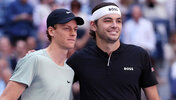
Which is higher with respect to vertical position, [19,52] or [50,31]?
[50,31]

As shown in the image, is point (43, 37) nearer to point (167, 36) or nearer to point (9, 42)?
point (9, 42)

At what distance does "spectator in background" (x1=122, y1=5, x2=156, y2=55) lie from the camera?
10.3m

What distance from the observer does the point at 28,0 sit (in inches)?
440

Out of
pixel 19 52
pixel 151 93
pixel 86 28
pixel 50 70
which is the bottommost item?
pixel 19 52

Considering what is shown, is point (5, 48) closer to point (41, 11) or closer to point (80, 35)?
point (41, 11)

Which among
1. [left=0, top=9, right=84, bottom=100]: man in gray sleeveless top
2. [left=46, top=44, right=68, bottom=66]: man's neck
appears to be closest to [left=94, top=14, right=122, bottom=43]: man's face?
[left=0, top=9, right=84, bottom=100]: man in gray sleeveless top

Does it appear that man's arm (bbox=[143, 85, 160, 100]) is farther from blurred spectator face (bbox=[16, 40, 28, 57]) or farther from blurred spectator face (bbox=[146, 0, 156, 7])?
blurred spectator face (bbox=[146, 0, 156, 7])

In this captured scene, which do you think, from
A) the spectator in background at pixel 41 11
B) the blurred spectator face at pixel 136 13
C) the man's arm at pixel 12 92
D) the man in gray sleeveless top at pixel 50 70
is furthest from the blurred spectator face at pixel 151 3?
the man's arm at pixel 12 92

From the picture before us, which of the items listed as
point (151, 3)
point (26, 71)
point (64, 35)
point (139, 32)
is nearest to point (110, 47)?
point (64, 35)

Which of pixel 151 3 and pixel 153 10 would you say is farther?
pixel 153 10

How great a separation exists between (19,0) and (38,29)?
0.80 m

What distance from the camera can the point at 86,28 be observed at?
9.35 m

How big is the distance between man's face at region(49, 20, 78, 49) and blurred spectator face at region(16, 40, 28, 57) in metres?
4.71

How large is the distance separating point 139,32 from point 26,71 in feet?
20.5
